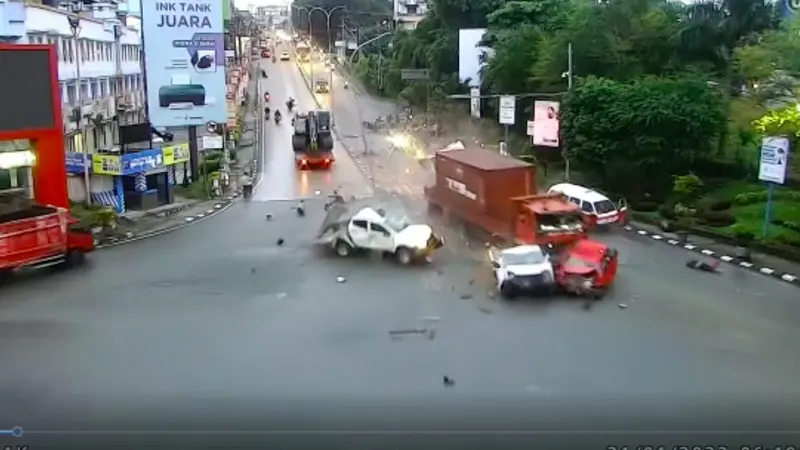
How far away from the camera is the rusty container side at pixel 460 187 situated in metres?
21.0

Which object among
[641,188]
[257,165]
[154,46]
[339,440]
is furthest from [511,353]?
[257,165]

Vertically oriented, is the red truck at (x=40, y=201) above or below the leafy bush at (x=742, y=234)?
above

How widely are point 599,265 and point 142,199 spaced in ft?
50.7

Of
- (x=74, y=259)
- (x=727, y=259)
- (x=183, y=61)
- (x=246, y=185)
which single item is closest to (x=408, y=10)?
(x=183, y=61)

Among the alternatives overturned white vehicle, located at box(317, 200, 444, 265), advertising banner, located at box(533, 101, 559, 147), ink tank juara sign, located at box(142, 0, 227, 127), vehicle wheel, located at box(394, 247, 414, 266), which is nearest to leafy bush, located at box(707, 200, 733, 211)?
advertising banner, located at box(533, 101, 559, 147)

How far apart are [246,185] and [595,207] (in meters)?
12.6

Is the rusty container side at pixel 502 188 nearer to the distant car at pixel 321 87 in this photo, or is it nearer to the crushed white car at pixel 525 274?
the crushed white car at pixel 525 274

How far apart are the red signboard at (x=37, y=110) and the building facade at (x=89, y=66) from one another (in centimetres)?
30

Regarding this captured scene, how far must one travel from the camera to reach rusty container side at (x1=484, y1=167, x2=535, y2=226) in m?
20.4

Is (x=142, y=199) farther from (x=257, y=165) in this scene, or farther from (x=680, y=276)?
(x=680, y=276)

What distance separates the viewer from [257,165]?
3541cm

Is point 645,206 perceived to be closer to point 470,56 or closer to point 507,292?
point 507,292

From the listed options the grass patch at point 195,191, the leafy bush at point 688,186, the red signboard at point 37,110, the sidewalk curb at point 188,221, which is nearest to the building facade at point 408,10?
the grass patch at point 195,191

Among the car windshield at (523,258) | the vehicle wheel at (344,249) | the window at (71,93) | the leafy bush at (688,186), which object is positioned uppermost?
the window at (71,93)
